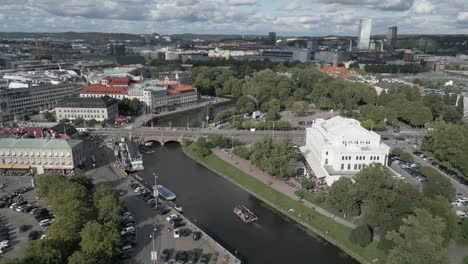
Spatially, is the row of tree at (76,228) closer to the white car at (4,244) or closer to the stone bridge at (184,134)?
the white car at (4,244)

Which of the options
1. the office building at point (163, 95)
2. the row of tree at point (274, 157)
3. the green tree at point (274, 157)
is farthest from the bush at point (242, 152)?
the office building at point (163, 95)

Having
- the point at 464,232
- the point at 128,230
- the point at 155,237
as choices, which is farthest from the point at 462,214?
the point at 128,230

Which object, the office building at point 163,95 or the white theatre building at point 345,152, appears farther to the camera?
the office building at point 163,95

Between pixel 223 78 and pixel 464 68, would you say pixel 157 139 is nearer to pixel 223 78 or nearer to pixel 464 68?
pixel 223 78

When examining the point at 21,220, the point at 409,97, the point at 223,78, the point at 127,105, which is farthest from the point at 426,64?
the point at 21,220

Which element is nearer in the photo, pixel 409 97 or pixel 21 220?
pixel 21 220

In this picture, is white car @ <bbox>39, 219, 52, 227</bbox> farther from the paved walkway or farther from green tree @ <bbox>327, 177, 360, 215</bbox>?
green tree @ <bbox>327, 177, 360, 215</bbox>
